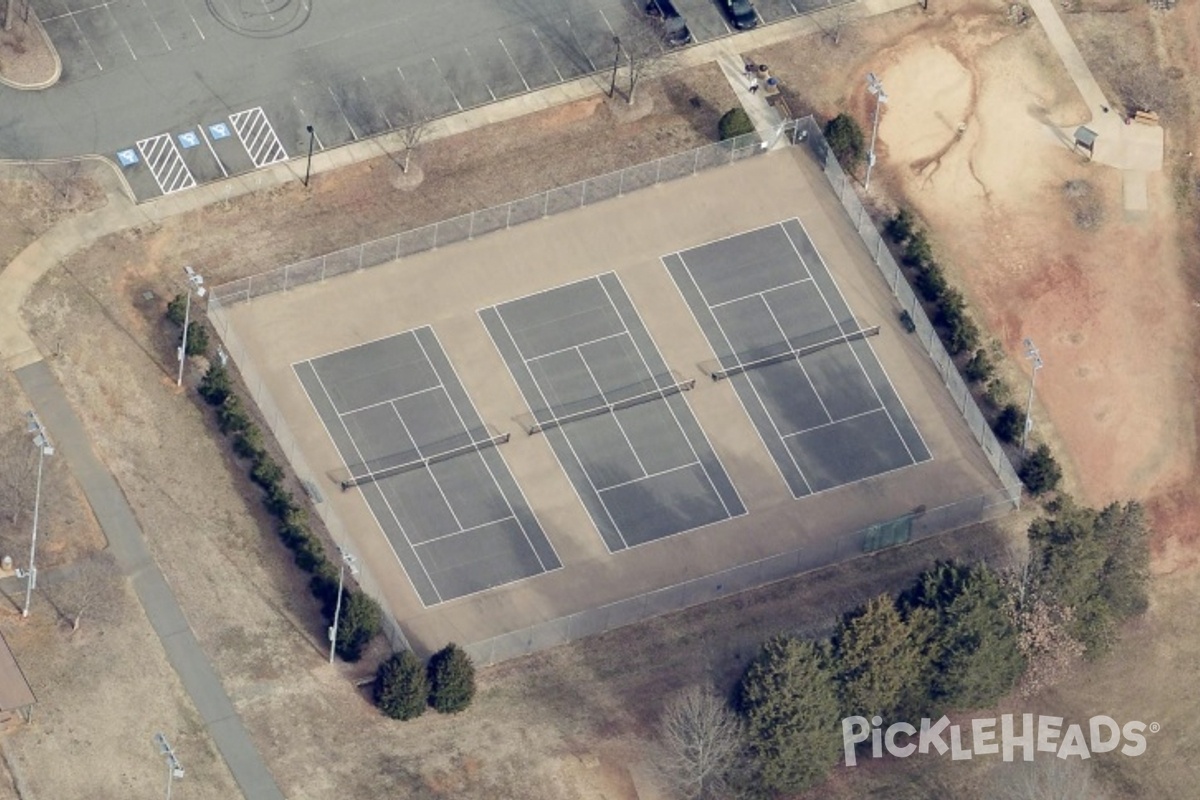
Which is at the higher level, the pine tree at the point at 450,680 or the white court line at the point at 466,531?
the white court line at the point at 466,531

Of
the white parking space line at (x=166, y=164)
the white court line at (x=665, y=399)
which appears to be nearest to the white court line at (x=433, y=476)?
the white court line at (x=665, y=399)

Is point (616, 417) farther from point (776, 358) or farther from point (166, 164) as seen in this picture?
point (166, 164)

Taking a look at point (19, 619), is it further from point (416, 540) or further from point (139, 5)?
point (139, 5)

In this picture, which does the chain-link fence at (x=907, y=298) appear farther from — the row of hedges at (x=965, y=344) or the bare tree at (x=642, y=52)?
the bare tree at (x=642, y=52)

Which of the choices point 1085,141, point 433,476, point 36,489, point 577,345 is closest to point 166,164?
point 36,489

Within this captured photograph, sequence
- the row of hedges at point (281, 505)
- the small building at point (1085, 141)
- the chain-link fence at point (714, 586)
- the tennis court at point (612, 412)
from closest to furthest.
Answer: the row of hedges at point (281, 505), the chain-link fence at point (714, 586), the tennis court at point (612, 412), the small building at point (1085, 141)

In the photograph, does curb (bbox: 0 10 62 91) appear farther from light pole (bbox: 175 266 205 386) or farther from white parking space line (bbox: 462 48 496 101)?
white parking space line (bbox: 462 48 496 101)
